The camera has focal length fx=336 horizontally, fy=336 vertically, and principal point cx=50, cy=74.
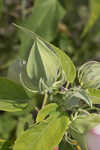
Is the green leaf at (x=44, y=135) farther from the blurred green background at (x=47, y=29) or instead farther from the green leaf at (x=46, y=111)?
the blurred green background at (x=47, y=29)

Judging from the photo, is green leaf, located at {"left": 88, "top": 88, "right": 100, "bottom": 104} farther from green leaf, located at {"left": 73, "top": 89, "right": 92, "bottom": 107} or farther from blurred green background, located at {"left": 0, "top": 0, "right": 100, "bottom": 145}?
blurred green background, located at {"left": 0, "top": 0, "right": 100, "bottom": 145}

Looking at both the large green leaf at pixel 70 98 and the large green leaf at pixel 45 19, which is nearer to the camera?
the large green leaf at pixel 70 98

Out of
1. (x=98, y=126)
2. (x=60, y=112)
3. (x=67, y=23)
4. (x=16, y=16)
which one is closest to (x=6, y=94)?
(x=60, y=112)

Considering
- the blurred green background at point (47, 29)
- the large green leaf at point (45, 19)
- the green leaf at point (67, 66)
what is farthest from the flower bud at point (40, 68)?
the large green leaf at point (45, 19)

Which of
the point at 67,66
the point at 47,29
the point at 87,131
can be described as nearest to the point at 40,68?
the point at 67,66

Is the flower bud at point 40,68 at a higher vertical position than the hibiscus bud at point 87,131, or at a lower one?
higher

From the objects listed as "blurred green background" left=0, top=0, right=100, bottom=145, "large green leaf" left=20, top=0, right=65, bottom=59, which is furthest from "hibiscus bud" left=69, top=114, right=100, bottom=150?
"large green leaf" left=20, top=0, right=65, bottom=59
